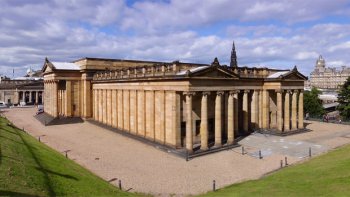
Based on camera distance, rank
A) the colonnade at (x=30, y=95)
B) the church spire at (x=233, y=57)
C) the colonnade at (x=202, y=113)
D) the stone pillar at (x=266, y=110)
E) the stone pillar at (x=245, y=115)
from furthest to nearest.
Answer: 1. the colonnade at (x=30, y=95)
2. the church spire at (x=233, y=57)
3. the stone pillar at (x=266, y=110)
4. the stone pillar at (x=245, y=115)
5. the colonnade at (x=202, y=113)

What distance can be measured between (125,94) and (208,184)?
2633cm

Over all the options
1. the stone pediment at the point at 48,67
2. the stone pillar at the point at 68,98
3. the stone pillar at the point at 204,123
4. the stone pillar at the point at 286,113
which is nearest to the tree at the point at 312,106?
the stone pillar at the point at 286,113

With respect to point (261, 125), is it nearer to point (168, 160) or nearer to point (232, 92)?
point (232, 92)

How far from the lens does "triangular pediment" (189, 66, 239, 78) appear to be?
3261 centimetres

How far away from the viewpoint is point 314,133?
45.0m

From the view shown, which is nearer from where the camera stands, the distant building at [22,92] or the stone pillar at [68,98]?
the stone pillar at [68,98]

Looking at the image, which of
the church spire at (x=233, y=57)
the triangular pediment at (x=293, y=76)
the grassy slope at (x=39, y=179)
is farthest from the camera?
A: the church spire at (x=233, y=57)

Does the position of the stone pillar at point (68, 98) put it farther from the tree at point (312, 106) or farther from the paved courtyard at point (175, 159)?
the tree at point (312, 106)

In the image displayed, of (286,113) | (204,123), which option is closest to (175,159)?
(204,123)

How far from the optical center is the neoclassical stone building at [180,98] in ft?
112

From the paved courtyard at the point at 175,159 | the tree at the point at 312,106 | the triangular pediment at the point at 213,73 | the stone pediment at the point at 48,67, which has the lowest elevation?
the paved courtyard at the point at 175,159

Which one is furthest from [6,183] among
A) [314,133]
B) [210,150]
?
[314,133]

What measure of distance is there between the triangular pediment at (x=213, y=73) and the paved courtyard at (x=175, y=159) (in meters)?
9.03

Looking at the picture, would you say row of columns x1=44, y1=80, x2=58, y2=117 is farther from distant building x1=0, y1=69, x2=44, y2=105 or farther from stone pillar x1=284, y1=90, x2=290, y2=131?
distant building x1=0, y1=69, x2=44, y2=105
